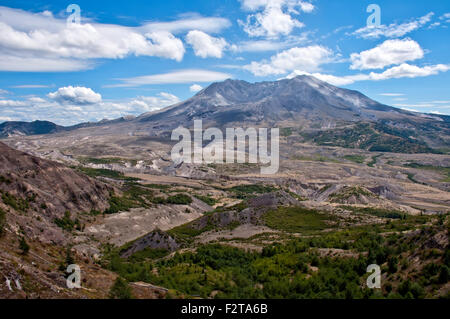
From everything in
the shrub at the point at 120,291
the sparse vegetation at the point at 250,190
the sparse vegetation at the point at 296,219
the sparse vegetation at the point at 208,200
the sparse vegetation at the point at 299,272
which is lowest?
the sparse vegetation at the point at 208,200

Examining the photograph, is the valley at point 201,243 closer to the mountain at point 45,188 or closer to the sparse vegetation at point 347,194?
the mountain at point 45,188

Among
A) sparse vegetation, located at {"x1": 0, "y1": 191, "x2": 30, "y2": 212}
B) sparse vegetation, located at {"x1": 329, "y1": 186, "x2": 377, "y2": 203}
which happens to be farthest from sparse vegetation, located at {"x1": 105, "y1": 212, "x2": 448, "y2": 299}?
sparse vegetation, located at {"x1": 329, "y1": 186, "x2": 377, "y2": 203}

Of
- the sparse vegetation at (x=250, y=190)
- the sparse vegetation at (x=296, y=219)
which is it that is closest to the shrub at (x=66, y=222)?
the sparse vegetation at (x=296, y=219)

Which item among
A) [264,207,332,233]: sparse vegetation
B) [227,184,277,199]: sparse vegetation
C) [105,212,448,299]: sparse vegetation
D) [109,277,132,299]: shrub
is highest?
[109,277,132,299]: shrub

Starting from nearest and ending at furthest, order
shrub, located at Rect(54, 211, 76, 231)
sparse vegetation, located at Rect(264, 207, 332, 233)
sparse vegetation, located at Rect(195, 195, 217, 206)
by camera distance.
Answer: shrub, located at Rect(54, 211, 76, 231)
sparse vegetation, located at Rect(264, 207, 332, 233)
sparse vegetation, located at Rect(195, 195, 217, 206)

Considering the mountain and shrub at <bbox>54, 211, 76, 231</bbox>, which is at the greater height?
the mountain

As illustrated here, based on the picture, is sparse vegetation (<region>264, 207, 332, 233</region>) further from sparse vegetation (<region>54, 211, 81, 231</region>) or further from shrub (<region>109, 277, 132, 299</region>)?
shrub (<region>109, 277, 132, 299</region>)

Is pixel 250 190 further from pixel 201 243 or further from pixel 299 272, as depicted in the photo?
pixel 299 272

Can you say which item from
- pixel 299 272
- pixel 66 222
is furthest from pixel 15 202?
pixel 299 272

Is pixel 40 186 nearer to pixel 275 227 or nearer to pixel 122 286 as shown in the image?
pixel 275 227

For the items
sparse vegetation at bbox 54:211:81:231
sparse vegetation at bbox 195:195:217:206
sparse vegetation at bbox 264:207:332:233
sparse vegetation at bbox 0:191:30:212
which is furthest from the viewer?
sparse vegetation at bbox 195:195:217:206
